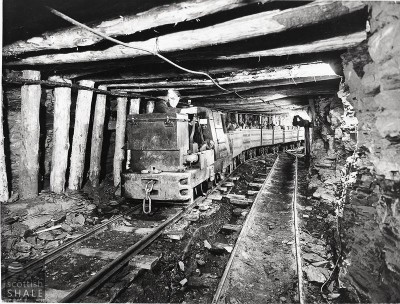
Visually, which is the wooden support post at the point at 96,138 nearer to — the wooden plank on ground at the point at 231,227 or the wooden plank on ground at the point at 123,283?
the wooden plank on ground at the point at 231,227

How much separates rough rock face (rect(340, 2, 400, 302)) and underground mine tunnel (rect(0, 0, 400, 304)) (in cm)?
2

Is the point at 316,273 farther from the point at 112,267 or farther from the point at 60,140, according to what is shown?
the point at 60,140

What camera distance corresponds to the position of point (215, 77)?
5785 mm

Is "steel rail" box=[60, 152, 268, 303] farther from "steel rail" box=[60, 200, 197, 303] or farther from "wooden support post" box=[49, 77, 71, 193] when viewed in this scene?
"wooden support post" box=[49, 77, 71, 193]

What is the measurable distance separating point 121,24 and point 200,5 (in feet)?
3.69

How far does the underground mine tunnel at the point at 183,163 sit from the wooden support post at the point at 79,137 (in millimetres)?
34

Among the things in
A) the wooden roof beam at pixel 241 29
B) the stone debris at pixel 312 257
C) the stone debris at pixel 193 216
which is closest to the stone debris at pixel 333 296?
the stone debris at pixel 312 257

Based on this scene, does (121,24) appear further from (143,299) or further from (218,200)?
(218,200)

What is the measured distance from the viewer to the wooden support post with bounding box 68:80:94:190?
6.47 m

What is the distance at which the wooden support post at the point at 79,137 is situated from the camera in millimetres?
6473

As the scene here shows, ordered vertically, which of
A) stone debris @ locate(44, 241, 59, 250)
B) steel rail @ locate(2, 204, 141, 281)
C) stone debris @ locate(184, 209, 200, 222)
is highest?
stone debris @ locate(184, 209, 200, 222)

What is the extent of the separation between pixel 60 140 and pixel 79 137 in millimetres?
502

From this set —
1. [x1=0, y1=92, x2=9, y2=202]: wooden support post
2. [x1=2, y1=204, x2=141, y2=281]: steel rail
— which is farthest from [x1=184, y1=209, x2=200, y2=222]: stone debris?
[x1=0, y1=92, x2=9, y2=202]: wooden support post

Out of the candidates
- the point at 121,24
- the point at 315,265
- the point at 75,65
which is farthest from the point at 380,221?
the point at 75,65
